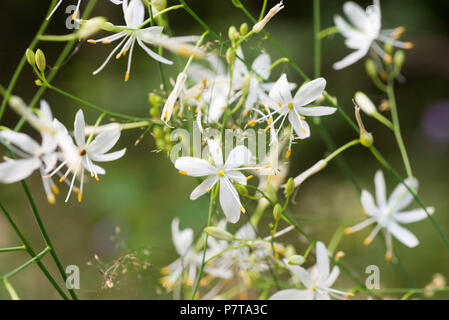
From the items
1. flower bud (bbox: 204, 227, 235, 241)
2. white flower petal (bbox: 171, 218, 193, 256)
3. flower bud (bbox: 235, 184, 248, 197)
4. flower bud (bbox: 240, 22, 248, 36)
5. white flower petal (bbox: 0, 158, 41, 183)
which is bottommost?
white flower petal (bbox: 171, 218, 193, 256)

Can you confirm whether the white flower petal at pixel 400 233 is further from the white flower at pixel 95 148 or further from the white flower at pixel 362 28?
the white flower at pixel 95 148

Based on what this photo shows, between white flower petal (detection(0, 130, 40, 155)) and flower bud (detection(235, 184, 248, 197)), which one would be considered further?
flower bud (detection(235, 184, 248, 197))

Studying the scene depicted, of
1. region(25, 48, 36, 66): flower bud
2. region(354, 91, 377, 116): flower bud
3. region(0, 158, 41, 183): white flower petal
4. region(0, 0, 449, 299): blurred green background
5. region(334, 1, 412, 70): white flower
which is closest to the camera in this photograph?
region(0, 158, 41, 183): white flower petal

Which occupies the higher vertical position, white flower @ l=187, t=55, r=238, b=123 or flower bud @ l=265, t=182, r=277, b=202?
white flower @ l=187, t=55, r=238, b=123

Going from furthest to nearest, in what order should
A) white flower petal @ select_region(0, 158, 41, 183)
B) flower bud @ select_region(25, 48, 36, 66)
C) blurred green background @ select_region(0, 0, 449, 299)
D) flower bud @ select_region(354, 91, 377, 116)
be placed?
blurred green background @ select_region(0, 0, 449, 299) < flower bud @ select_region(354, 91, 377, 116) < flower bud @ select_region(25, 48, 36, 66) < white flower petal @ select_region(0, 158, 41, 183)

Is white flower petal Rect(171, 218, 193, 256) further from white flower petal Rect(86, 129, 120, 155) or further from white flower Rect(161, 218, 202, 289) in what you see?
white flower petal Rect(86, 129, 120, 155)

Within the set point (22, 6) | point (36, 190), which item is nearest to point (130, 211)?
point (36, 190)

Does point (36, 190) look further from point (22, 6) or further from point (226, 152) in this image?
point (226, 152)

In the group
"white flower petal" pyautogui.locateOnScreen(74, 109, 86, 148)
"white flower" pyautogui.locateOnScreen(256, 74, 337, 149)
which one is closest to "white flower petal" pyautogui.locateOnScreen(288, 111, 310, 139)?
"white flower" pyautogui.locateOnScreen(256, 74, 337, 149)
